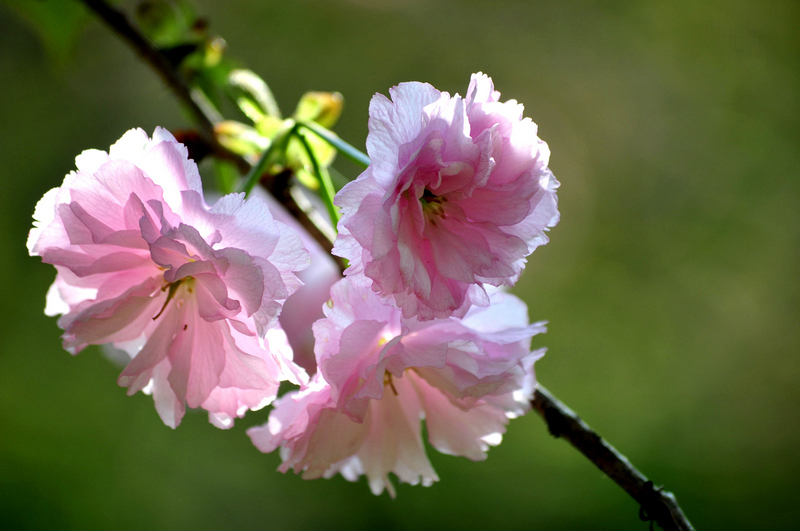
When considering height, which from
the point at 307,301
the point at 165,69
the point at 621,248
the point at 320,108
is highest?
the point at 165,69

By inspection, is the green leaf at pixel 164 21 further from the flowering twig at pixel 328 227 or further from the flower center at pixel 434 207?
the flower center at pixel 434 207

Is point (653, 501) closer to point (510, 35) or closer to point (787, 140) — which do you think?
point (510, 35)

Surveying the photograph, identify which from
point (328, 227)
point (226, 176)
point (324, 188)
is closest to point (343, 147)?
point (324, 188)

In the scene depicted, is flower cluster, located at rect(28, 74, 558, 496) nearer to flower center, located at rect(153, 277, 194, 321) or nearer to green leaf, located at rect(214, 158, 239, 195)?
flower center, located at rect(153, 277, 194, 321)

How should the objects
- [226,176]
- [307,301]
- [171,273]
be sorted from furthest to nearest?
1. [226,176]
2. [307,301]
3. [171,273]

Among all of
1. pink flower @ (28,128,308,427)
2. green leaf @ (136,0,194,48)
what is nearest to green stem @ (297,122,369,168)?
pink flower @ (28,128,308,427)

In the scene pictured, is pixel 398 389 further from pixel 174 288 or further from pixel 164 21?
pixel 164 21
